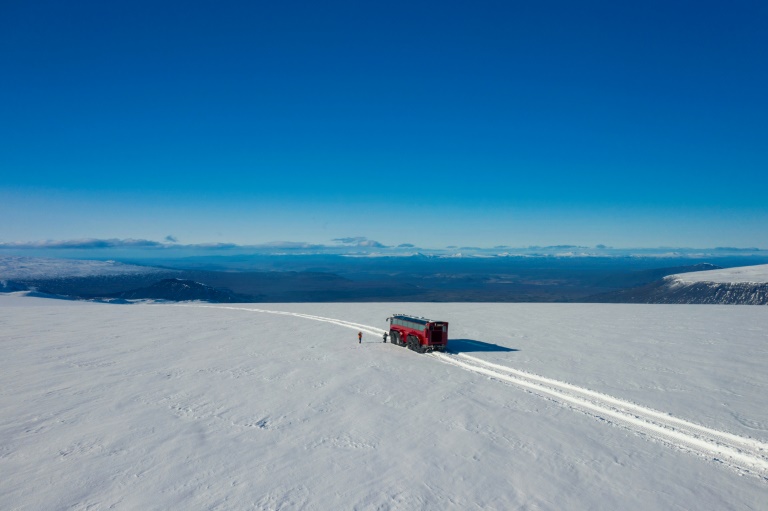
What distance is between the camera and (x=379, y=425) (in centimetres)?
1216

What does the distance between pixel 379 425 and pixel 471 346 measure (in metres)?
12.6

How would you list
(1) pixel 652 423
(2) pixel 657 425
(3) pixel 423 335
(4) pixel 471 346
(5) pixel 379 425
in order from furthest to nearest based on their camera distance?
(4) pixel 471 346 < (3) pixel 423 335 < (1) pixel 652 423 < (2) pixel 657 425 < (5) pixel 379 425

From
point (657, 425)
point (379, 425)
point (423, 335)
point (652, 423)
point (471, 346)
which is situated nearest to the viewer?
point (379, 425)

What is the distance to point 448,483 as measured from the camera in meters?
9.09

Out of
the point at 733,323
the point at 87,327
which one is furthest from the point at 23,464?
the point at 733,323

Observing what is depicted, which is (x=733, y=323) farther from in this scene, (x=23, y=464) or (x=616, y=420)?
(x=23, y=464)

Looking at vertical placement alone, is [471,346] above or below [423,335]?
below

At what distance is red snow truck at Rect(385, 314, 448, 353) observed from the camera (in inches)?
835

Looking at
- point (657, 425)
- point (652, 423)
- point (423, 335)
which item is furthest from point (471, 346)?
point (657, 425)

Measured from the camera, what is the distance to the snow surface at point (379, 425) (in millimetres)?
8711

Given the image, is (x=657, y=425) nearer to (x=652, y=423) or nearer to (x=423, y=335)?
(x=652, y=423)

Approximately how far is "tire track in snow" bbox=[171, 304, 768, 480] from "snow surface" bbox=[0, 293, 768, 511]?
7 cm

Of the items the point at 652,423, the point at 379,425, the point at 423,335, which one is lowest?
the point at 652,423

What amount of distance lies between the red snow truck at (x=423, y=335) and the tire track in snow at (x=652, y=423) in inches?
105
